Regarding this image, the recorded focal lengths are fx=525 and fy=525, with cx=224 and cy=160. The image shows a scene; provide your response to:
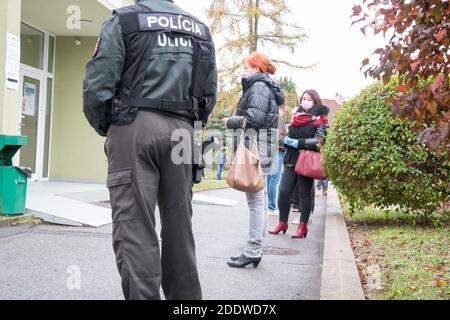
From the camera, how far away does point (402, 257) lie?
5.00 meters

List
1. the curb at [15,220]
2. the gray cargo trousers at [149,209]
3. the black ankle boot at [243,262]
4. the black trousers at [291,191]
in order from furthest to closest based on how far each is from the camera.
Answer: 1. the black trousers at [291,191]
2. the curb at [15,220]
3. the black ankle boot at [243,262]
4. the gray cargo trousers at [149,209]

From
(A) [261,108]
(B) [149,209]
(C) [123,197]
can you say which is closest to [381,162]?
(A) [261,108]

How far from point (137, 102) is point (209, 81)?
59 cm

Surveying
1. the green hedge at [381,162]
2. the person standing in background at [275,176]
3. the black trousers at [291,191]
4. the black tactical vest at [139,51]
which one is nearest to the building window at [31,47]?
the person standing in background at [275,176]

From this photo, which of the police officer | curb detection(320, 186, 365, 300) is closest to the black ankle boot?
curb detection(320, 186, 365, 300)

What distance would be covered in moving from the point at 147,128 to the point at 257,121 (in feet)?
6.85

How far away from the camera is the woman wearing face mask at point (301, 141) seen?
6.51 metres

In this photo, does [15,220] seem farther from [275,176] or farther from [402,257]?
[402,257]

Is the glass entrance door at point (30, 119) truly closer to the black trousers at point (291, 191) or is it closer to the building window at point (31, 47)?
the building window at point (31, 47)

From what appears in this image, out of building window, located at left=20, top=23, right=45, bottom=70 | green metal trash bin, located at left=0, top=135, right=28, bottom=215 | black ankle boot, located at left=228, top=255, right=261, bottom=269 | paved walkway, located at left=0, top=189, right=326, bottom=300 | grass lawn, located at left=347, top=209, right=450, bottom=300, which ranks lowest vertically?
paved walkway, located at left=0, top=189, right=326, bottom=300

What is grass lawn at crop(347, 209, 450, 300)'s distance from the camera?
12.6ft

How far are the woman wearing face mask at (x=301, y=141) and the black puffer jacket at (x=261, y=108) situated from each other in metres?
1.57

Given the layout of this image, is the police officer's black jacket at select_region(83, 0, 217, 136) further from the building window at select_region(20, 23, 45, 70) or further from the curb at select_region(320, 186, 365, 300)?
the building window at select_region(20, 23, 45, 70)

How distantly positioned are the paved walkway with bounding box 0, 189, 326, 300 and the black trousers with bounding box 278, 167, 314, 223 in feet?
1.11
